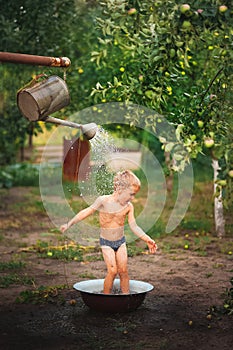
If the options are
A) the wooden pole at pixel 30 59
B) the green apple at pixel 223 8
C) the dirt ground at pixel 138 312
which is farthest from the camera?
the dirt ground at pixel 138 312

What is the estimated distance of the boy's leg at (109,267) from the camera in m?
5.17

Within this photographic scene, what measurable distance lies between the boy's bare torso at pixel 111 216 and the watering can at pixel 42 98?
40.9 inches

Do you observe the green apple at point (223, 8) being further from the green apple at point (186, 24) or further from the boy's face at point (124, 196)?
the boy's face at point (124, 196)

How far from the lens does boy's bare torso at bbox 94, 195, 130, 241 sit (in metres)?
5.17

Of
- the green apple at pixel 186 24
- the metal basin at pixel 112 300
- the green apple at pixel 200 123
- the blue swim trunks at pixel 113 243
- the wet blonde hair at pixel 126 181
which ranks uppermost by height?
the green apple at pixel 186 24

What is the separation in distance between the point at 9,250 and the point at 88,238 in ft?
3.09

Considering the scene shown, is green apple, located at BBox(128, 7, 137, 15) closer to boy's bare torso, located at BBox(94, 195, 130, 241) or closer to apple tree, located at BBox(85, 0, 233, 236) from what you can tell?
apple tree, located at BBox(85, 0, 233, 236)

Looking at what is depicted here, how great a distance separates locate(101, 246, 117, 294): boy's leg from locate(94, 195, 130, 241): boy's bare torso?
103mm

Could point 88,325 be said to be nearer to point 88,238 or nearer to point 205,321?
point 205,321

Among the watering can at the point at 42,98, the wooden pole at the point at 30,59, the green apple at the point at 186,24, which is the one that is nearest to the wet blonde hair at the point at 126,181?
the watering can at the point at 42,98

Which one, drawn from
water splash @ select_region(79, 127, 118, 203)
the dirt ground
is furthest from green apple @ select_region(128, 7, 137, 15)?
the dirt ground

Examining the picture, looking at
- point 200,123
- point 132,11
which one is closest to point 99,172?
point 200,123

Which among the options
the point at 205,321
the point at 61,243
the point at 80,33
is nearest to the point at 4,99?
the point at 80,33

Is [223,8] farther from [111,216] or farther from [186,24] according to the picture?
[111,216]
